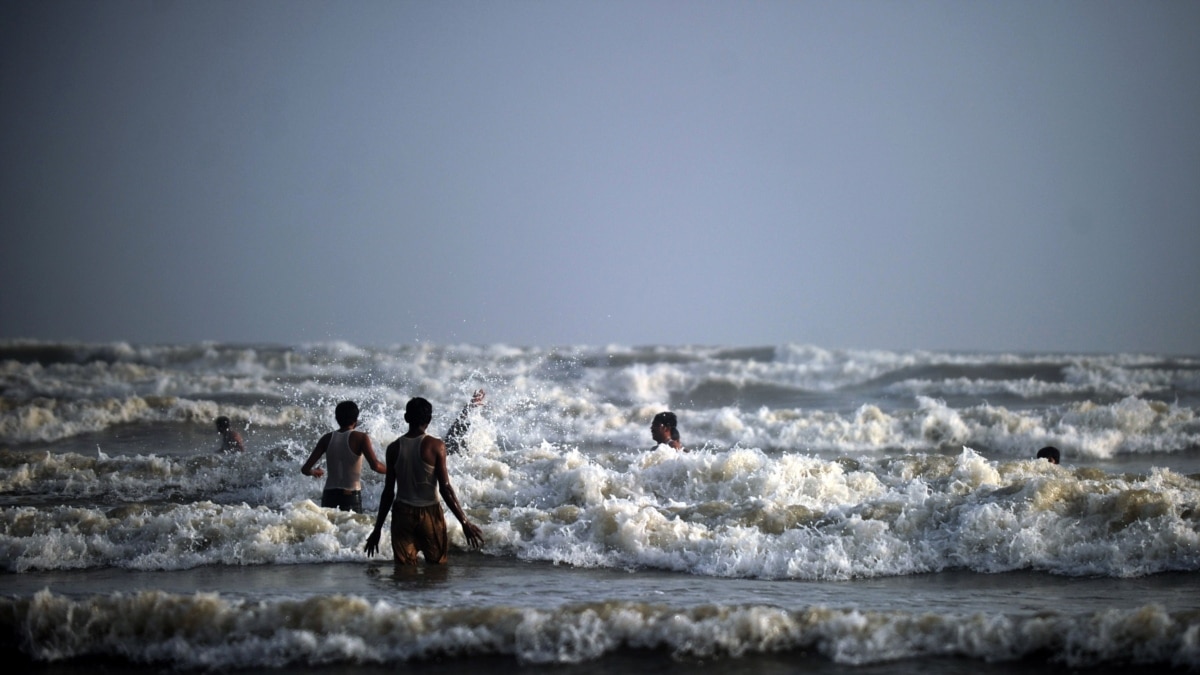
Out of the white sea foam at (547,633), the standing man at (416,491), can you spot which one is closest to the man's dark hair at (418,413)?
the standing man at (416,491)

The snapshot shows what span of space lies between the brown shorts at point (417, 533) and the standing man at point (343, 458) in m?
1.14

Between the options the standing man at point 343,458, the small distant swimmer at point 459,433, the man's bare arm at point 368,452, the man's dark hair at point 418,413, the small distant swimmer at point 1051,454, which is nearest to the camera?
the man's dark hair at point 418,413

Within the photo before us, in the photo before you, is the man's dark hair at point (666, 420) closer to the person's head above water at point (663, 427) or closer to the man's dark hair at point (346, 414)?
the person's head above water at point (663, 427)

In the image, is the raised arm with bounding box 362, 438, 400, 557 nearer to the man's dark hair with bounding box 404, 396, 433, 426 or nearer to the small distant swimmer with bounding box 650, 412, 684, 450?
the man's dark hair with bounding box 404, 396, 433, 426

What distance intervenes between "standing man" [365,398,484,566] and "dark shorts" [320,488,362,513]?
5.71 feet

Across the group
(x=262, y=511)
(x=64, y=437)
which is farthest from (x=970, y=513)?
(x=64, y=437)

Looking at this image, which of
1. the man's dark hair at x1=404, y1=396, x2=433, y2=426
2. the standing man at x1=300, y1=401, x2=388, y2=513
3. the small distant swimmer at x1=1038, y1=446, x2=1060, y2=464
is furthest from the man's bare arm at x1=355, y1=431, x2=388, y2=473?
the small distant swimmer at x1=1038, y1=446, x2=1060, y2=464

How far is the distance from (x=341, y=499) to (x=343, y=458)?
41cm

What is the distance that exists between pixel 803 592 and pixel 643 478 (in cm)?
446

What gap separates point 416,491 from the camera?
25.9ft

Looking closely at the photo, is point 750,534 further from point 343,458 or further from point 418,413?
point 343,458

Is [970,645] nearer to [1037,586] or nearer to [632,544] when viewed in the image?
[1037,586]

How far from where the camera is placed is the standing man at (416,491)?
7.79 m

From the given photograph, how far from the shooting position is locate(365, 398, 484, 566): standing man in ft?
25.6
